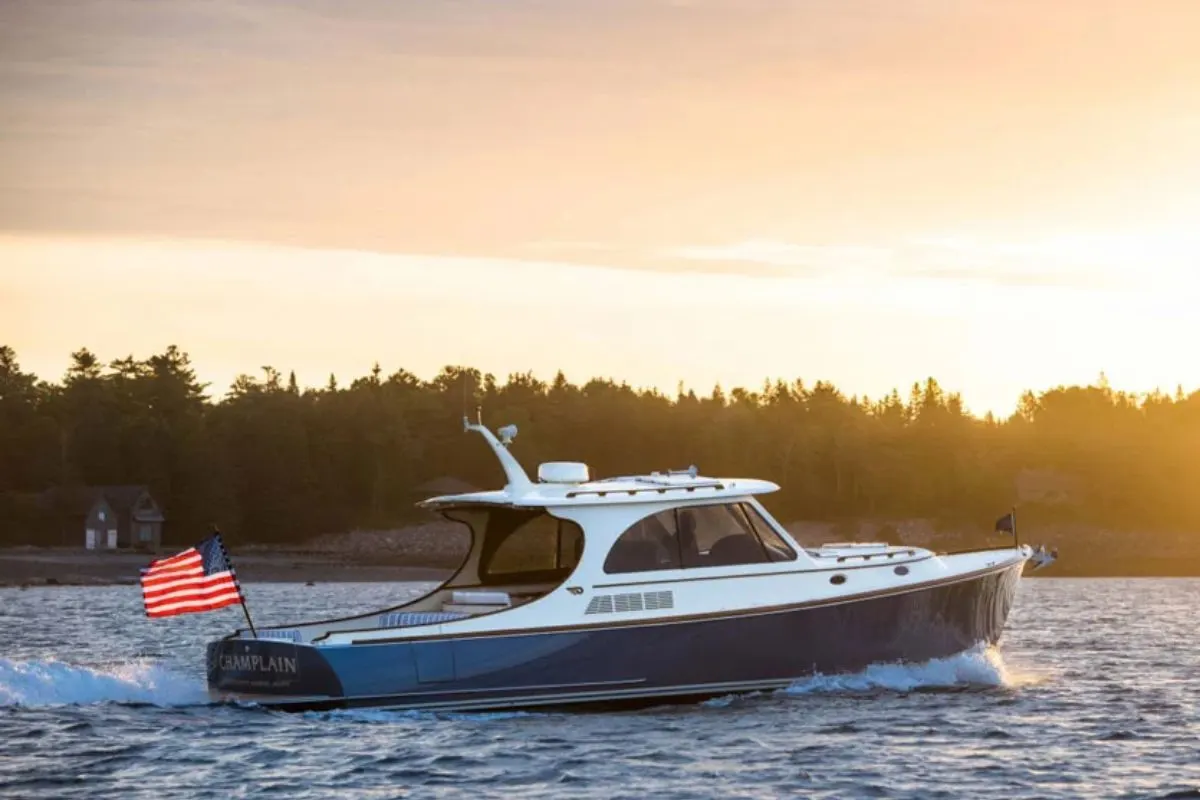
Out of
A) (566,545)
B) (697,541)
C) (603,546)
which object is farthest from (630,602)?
(566,545)

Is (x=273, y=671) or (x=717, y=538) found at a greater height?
(x=717, y=538)

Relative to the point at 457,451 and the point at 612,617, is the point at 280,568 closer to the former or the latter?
the point at 457,451

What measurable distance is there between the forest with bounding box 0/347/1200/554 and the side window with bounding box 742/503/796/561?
8201 centimetres

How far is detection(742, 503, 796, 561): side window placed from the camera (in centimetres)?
2331

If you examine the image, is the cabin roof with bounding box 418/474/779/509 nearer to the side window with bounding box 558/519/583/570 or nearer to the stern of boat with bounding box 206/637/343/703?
the side window with bounding box 558/519/583/570

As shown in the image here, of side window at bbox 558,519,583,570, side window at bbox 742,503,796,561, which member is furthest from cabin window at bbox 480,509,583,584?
side window at bbox 742,503,796,561

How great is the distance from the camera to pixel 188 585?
21672mm

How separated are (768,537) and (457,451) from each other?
325 ft

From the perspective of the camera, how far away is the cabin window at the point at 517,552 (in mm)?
24312

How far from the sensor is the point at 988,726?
2184cm

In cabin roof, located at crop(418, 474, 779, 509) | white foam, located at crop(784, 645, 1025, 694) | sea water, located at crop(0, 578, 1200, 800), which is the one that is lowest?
sea water, located at crop(0, 578, 1200, 800)

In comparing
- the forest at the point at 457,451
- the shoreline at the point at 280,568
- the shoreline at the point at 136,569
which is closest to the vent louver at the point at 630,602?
the shoreline at the point at 280,568

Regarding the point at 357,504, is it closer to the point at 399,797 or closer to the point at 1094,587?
the point at 1094,587

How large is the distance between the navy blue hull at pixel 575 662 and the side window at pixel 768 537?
29.6 inches
